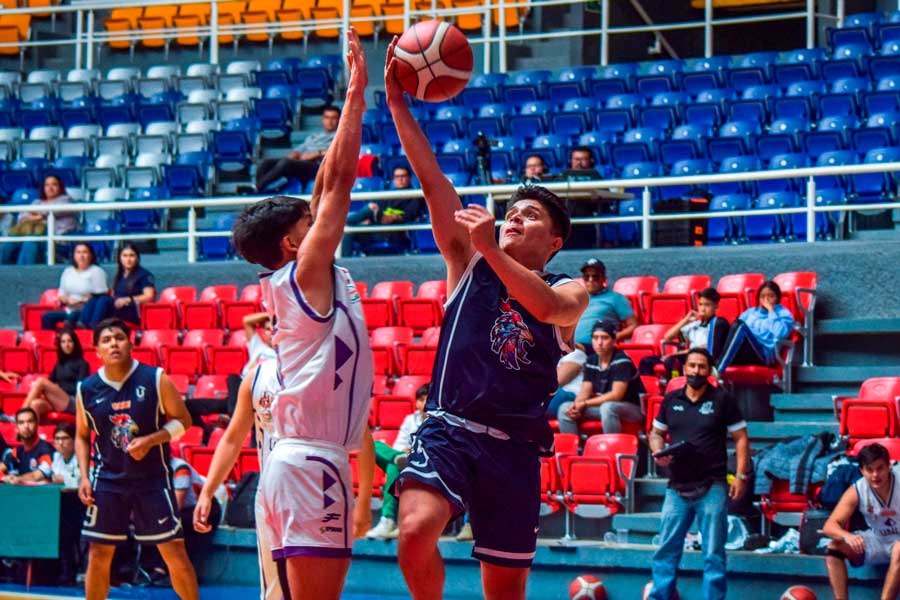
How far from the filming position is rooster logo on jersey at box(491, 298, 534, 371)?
4.98 meters

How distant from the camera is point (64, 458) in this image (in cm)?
1145

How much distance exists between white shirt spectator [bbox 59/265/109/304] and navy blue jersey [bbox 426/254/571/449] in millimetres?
9864

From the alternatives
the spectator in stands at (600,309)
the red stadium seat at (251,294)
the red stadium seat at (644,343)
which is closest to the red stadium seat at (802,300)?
the red stadium seat at (644,343)

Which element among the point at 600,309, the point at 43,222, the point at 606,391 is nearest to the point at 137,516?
the point at 606,391

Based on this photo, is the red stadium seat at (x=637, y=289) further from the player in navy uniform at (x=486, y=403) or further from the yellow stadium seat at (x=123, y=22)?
the yellow stadium seat at (x=123, y=22)

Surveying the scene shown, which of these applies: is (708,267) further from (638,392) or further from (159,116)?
(159,116)

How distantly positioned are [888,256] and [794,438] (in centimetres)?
239

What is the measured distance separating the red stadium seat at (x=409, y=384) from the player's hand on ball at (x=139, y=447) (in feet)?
11.7

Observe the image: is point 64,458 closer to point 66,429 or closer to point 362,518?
point 66,429

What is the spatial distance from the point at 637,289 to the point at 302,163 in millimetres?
4602

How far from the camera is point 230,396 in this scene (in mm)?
11844

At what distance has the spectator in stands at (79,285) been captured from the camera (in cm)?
1430

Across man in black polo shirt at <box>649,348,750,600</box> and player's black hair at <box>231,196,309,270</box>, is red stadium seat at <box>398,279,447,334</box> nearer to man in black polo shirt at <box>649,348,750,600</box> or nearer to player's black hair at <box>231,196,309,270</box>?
man in black polo shirt at <box>649,348,750,600</box>

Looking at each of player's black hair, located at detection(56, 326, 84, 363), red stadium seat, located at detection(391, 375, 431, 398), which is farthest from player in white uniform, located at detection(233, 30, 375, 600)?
player's black hair, located at detection(56, 326, 84, 363)
